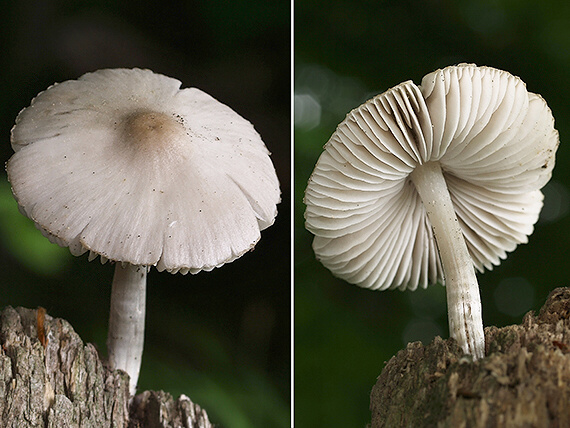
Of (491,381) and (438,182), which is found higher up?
(438,182)

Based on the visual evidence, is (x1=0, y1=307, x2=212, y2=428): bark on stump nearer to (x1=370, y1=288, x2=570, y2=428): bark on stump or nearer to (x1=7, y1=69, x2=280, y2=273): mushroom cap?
(x1=7, y1=69, x2=280, y2=273): mushroom cap

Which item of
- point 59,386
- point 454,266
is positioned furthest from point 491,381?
point 59,386

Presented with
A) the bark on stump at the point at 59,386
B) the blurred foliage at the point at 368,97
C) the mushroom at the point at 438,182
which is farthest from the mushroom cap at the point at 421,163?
the bark on stump at the point at 59,386

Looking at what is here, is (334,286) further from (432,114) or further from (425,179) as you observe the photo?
(432,114)

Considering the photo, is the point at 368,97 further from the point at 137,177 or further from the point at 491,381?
the point at 491,381

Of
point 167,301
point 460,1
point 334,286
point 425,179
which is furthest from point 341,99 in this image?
point 167,301

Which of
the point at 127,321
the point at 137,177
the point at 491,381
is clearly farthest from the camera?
the point at 127,321

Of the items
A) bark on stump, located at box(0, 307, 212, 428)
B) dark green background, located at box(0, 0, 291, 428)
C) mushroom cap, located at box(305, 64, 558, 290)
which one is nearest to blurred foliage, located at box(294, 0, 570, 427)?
dark green background, located at box(0, 0, 291, 428)
